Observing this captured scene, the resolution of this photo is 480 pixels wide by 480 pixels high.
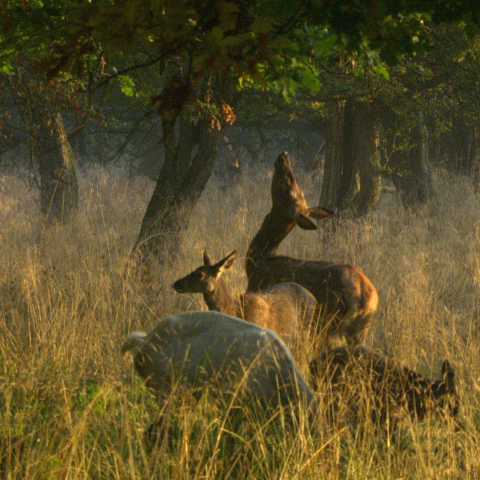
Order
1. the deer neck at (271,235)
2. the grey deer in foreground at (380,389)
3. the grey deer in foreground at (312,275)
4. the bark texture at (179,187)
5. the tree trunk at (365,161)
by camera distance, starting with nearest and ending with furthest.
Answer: the grey deer in foreground at (380,389) < the grey deer in foreground at (312,275) < the deer neck at (271,235) < the bark texture at (179,187) < the tree trunk at (365,161)

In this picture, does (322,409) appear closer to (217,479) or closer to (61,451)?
(217,479)

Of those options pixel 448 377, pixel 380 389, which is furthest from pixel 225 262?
pixel 448 377

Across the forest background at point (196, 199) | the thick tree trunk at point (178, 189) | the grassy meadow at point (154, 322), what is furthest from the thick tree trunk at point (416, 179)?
the thick tree trunk at point (178, 189)

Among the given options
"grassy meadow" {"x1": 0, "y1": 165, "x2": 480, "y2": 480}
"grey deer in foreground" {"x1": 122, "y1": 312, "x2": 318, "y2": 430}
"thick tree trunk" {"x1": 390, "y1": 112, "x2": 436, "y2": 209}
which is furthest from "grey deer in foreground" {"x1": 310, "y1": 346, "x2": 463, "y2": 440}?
"thick tree trunk" {"x1": 390, "y1": 112, "x2": 436, "y2": 209}

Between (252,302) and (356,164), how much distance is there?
270 inches

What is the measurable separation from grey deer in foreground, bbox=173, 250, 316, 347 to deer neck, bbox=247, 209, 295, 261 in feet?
3.10

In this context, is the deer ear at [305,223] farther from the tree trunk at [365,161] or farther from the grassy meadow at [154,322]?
the tree trunk at [365,161]

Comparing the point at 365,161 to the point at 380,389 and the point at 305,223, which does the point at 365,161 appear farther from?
the point at 380,389

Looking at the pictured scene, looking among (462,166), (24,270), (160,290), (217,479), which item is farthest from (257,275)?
(462,166)

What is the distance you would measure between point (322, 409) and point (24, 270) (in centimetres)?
393

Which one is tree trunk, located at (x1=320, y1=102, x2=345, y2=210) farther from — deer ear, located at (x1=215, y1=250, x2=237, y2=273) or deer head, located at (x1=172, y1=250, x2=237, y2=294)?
deer head, located at (x1=172, y1=250, x2=237, y2=294)

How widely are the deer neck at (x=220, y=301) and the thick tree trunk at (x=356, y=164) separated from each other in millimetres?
6507

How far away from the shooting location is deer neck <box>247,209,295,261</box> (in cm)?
619

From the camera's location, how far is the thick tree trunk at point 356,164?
11398mm
